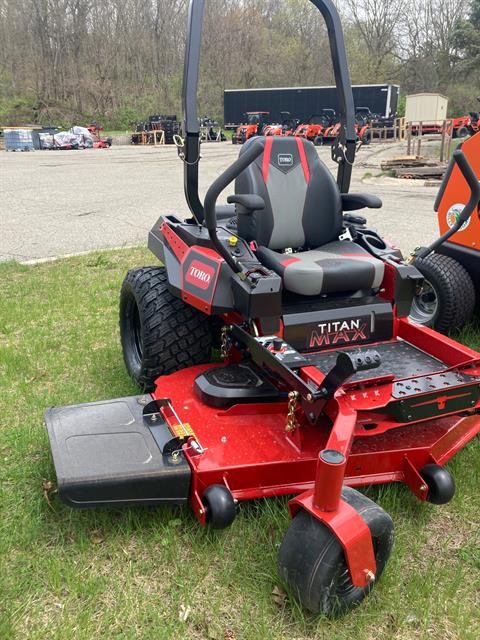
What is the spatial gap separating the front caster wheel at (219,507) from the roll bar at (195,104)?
56.1 inches

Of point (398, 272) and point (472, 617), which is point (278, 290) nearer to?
point (398, 272)

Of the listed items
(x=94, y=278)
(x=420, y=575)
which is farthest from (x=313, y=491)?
(x=94, y=278)

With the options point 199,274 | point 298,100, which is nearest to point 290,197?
point 199,274

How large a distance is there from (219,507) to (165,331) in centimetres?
110

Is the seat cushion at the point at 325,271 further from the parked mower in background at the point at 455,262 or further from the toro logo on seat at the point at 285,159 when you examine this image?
the parked mower in background at the point at 455,262

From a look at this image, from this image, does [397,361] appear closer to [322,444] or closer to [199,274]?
[322,444]

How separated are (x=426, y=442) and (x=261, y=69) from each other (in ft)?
121

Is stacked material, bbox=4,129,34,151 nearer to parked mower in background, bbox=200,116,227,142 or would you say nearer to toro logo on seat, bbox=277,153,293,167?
parked mower in background, bbox=200,116,227,142

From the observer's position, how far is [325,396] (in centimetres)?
205

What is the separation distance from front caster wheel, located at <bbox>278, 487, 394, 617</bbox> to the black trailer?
98.2 ft

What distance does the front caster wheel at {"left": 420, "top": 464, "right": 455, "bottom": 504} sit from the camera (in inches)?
85.3

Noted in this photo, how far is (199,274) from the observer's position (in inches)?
107

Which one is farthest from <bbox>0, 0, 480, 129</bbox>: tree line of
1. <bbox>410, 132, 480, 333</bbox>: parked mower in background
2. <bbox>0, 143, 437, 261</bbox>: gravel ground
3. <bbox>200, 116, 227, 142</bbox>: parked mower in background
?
<bbox>410, 132, 480, 333</bbox>: parked mower in background

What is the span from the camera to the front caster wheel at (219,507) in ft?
6.55
